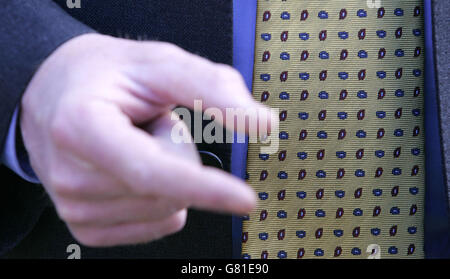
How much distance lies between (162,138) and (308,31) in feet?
1.19

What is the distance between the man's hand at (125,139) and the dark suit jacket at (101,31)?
0.06 m

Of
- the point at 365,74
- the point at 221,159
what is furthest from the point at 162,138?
the point at 365,74

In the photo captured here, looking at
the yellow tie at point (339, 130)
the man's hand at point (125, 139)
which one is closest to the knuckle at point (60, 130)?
the man's hand at point (125, 139)

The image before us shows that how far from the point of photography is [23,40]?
356 millimetres

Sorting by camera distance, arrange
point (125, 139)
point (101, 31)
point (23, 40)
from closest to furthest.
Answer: point (125, 139), point (23, 40), point (101, 31)

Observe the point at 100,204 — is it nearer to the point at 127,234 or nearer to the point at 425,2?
the point at 127,234

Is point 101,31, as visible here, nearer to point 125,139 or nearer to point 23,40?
point 23,40

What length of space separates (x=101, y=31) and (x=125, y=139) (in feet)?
1.19

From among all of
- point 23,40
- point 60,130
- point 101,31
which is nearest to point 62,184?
point 60,130

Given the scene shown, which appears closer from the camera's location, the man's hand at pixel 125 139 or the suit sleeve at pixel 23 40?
the man's hand at pixel 125 139

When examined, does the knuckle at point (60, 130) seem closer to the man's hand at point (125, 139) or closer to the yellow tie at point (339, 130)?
the man's hand at point (125, 139)

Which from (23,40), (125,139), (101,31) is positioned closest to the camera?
(125,139)

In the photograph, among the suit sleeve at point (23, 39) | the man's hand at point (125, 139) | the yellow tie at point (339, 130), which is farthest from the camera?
the yellow tie at point (339, 130)

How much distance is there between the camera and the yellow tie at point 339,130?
0.54 meters
